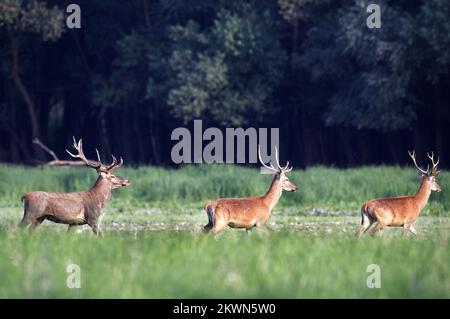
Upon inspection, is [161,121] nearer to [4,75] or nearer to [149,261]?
[4,75]

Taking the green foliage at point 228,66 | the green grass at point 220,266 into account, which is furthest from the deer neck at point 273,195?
the green foliage at point 228,66

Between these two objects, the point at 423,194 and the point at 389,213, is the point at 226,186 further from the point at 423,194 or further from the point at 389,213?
the point at 389,213

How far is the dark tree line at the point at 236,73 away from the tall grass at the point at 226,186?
247 inches

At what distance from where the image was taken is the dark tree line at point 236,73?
106 feet

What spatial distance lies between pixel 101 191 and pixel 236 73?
2160cm

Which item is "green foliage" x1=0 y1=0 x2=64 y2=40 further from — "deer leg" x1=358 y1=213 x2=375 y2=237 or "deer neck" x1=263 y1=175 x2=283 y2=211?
"deer leg" x1=358 y1=213 x2=375 y2=237

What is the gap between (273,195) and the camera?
1608 centimetres

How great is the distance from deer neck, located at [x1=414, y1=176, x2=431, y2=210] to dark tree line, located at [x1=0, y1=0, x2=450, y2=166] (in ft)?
46.3

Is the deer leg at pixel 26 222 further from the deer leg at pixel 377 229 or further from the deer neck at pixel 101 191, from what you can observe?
the deer leg at pixel 377 229

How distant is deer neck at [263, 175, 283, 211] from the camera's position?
1591 centimetres

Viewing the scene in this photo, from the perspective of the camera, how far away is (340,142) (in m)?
42.9

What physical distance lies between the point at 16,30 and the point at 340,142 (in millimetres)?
11320

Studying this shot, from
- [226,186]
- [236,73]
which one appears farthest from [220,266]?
[236,73]
